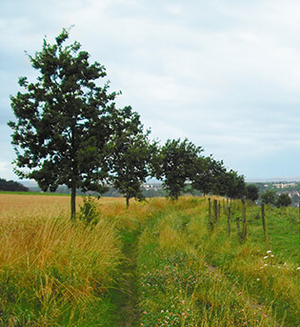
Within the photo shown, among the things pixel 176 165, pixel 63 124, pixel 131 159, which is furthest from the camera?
pixel 176 165

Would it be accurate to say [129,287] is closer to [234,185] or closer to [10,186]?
[234,185]

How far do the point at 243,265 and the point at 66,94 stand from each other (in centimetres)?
899

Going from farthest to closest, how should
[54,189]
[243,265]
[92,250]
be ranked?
[54,189] → [243,265] → [92,250]

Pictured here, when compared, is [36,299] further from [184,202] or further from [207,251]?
[184,202]

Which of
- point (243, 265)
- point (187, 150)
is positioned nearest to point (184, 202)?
point (187, 150)

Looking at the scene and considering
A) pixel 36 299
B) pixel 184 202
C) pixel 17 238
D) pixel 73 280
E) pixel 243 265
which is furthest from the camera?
pixel 184 202

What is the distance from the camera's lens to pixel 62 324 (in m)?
4.43

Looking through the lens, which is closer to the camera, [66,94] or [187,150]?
[66,94]

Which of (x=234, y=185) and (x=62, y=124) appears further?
(x=234, y=185)

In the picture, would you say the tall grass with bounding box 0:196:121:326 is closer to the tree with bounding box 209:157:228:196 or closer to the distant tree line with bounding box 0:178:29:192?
the tree with bounding box 209:157:228:196

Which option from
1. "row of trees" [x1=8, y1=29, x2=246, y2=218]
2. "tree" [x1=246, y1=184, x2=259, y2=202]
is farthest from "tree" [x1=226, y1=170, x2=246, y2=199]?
"row of trees" [x1=8, y1=29, x2=246, y2=218]

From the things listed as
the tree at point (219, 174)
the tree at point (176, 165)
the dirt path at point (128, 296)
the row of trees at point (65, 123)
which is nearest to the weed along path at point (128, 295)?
the dirt path at point (128, 296)

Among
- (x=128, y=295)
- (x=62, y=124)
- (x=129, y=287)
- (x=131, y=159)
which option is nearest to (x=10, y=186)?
(x=131, y=159)

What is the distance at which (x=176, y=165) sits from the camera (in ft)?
105
